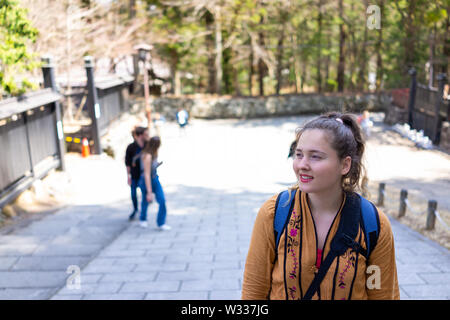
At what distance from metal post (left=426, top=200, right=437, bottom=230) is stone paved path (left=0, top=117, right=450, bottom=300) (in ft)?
0.96

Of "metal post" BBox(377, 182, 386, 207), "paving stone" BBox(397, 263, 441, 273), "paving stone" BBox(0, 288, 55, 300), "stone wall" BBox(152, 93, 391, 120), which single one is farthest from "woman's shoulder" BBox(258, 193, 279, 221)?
"stone wall" BBox(152, 93, 391, 120)

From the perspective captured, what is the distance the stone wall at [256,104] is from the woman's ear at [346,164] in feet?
80.3

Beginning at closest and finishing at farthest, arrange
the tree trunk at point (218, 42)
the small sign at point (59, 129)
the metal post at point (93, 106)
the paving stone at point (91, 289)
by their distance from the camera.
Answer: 1. the paving stone at point (91, 289)
2. the small sign at point (59, 129)
3. the metal post at point (93, 106)
4. the tree trunk at point (218, 42)

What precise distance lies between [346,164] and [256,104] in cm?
2507

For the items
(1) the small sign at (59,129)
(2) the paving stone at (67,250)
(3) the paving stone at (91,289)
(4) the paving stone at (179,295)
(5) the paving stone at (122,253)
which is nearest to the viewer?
(4) the paving stone at (179,295)

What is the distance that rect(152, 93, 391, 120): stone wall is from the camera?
2623 centimetres

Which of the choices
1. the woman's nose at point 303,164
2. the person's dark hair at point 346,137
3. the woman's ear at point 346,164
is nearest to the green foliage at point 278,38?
the person's dark hair at point 346,137

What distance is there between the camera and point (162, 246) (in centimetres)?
638

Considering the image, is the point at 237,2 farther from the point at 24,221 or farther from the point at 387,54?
the point at 24,221

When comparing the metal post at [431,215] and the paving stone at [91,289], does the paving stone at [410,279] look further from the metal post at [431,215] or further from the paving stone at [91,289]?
the paving stone at [91,289]

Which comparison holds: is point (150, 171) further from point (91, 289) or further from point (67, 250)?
point (91, 289)

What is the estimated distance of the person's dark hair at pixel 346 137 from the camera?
1.81 meters

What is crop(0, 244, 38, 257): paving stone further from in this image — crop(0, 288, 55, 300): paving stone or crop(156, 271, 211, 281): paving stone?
crop(156, 271, 211, 281): paving stone

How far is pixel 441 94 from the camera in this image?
13039 millimetres
